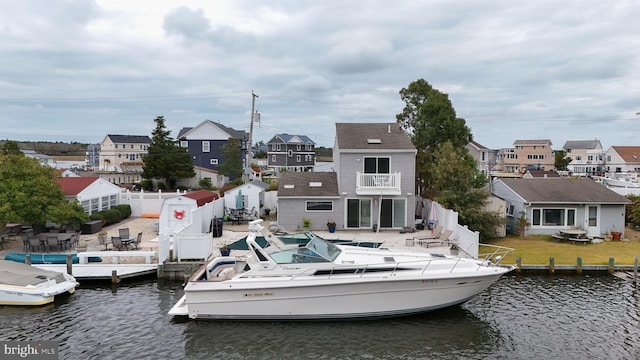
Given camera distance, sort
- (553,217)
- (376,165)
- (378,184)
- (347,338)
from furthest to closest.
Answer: (376,165) → (378,184) → (553,217) → (347,338)

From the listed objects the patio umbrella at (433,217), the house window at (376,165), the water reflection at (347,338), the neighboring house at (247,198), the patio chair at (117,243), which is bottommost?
the water reflection at (347,338)

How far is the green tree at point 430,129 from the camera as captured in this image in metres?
28.3

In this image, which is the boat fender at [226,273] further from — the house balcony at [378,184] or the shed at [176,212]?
the house balcony at [378,184]

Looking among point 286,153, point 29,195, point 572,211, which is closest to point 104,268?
point 29,195

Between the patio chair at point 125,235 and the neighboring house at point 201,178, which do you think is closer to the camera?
the patio chair at point 125,235

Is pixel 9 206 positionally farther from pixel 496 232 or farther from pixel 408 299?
pixel 496 232

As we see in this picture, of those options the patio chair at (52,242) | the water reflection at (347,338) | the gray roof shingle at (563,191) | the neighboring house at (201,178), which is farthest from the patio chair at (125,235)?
the neighboring house at (201,178)

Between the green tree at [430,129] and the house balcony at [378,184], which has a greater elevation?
the green tree at [430,129]

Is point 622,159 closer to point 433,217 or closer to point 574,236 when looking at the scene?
point 574,236

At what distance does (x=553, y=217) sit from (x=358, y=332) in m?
15.7

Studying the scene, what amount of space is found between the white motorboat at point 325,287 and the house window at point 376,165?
1151 centimetres

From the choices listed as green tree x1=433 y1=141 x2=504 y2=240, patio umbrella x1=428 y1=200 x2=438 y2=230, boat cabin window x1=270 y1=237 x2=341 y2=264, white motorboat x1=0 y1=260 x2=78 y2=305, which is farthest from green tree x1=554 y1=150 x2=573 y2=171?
white motorboat x1=0 y1=260 x2=78 y2=305

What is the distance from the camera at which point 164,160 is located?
41594 mm

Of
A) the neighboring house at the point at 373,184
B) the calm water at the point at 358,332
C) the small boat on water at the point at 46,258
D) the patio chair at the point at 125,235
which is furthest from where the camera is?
the neighboring house at the point at 373,184
